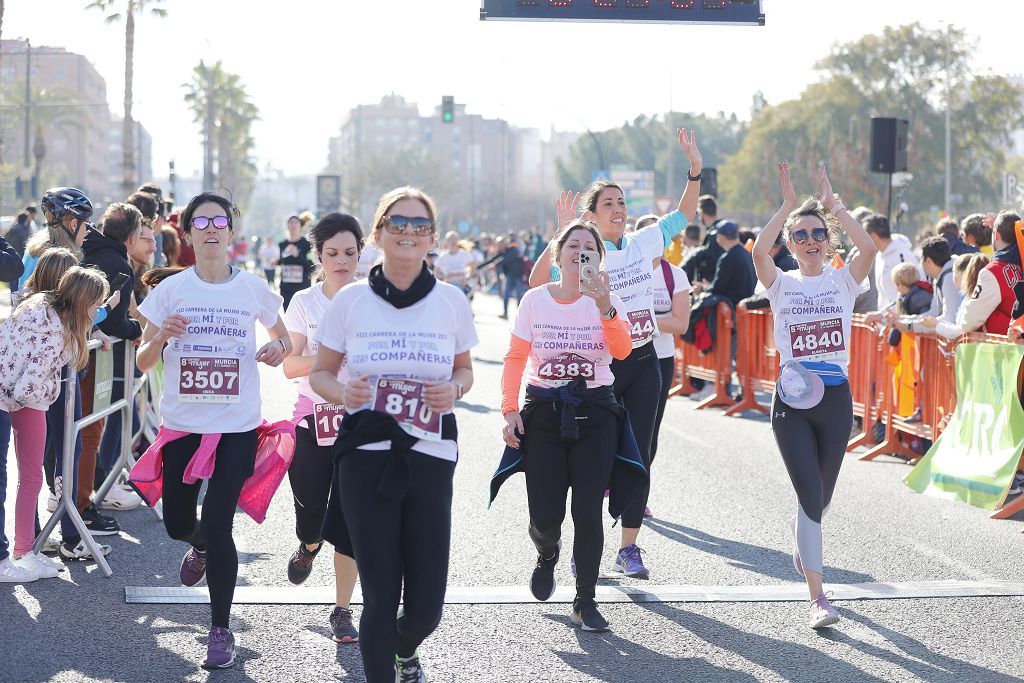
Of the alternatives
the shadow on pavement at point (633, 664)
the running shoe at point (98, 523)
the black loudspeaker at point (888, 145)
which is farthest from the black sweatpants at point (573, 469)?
the black loudspeaker at point (888, 145)

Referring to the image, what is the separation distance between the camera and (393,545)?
4.62 m

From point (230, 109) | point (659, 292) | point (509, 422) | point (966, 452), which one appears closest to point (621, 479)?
point (509, 422)

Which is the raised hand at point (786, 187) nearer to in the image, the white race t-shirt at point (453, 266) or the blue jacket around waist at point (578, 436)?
the blue jacket around waist at point (578, 436)

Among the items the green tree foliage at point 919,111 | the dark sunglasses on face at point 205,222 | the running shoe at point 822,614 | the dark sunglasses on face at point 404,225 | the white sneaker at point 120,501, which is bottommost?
the white sneaker at point 120,501

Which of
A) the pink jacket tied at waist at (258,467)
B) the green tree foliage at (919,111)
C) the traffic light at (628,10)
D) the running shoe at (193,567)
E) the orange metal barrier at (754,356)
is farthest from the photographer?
the green tree foliage at (919,111)

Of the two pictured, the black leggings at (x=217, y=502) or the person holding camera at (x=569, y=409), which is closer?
the black leggings at (x=217, y=502)

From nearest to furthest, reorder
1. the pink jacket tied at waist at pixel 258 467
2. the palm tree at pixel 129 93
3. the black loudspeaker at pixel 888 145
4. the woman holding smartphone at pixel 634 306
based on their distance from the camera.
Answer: the pink jacket tied at waist at pixel 258 467
the woman holding smartphone at pixel 634 306
the black loudspeaker at pixel 888 145
the palm tree at pixel 129 93

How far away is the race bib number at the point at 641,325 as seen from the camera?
7395 millimetres

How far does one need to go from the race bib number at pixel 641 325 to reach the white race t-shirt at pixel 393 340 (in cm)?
274

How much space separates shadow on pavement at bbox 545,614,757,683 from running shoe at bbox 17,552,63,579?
2.90 metres

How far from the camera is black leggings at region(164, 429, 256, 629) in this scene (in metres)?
5.64

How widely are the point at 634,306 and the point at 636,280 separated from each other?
0.14 meters

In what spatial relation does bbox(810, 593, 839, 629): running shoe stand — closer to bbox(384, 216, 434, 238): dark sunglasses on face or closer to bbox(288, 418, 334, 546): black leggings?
bbox(288, 418, 334, 546): black leggings

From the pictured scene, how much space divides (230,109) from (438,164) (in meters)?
53.7
